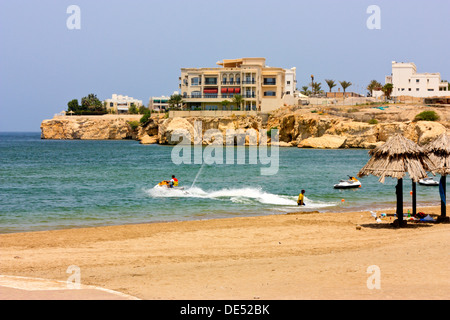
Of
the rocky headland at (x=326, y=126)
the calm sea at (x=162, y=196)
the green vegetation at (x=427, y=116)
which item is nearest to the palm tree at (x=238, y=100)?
the rocky headland at (x=326, y=126)

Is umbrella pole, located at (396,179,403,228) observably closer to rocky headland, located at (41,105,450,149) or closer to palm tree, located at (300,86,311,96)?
rocky headland, located at (41,105,450,149)

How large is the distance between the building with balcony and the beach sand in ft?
250

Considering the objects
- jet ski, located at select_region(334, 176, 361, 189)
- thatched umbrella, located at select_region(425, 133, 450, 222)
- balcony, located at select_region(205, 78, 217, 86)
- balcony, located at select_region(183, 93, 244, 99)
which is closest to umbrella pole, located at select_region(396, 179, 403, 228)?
thatched umbrella, located at select_region(425, 133, 450, 222)

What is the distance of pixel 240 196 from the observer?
2944cm

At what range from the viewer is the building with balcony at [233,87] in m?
95.1

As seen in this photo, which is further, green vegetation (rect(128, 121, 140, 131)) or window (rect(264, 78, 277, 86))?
green vegetation (rect(128, 121, 140, 131))

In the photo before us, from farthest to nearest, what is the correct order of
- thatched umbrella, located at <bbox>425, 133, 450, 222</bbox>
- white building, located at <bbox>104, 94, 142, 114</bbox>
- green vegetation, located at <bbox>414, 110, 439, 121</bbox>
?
white building, located at <bbox>104, 94, 142, 114</bbox> → green vegetation, located at <bbox>414, 110, 439, 121</bbox> → thatched umbrella, located at <bbox>425, 133, 450, 222</bbox>

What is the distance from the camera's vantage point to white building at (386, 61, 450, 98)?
351 ft

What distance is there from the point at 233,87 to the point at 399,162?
8003cm

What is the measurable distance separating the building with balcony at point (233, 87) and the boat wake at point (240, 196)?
208 ft

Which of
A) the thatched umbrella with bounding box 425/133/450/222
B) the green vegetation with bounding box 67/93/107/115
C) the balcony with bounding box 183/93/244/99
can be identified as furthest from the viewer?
the green vegetation with bounding box 67/93/107/115

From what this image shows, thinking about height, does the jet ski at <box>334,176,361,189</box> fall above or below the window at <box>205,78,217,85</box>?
below

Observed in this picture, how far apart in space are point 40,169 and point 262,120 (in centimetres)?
5044

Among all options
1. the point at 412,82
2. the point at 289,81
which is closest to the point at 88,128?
the point at 289,81
